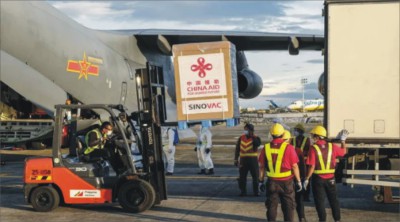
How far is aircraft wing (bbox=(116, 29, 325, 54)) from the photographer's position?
2302 centimetres

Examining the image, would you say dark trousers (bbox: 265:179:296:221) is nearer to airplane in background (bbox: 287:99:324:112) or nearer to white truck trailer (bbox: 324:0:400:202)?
white truck trailer (bbox: 324:0:400:202)

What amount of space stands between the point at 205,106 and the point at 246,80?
1321cm

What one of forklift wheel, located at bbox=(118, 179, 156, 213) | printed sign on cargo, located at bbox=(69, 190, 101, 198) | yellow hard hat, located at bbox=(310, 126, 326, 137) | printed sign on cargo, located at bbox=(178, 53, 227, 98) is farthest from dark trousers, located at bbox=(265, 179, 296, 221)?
printed sign on cargo, located at bbox=(178, 53, 227, 98)

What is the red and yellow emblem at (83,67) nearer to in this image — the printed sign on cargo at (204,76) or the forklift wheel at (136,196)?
the printed sign on cargo at (204,76)

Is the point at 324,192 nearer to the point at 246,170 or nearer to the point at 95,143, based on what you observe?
the point at 246,170

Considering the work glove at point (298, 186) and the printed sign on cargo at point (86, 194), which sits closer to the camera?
the work glove at point (298, 186)

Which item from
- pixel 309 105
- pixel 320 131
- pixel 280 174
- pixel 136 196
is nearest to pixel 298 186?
pixel 280 174

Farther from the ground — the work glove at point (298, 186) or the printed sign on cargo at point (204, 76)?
the printed sign on cargo at point (204, 76)

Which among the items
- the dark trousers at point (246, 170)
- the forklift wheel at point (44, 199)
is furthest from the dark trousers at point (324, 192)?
the forklift wheel at point (44, 199)

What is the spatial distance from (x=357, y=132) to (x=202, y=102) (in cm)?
392

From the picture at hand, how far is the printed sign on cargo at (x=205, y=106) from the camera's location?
1191cm

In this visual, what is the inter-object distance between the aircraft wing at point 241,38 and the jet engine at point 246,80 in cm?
60

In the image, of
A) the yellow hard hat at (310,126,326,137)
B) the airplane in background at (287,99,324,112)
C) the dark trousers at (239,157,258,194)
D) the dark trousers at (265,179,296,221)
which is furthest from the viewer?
the airplane in background at (287,99,324,112)

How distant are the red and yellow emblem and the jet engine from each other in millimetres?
8085
